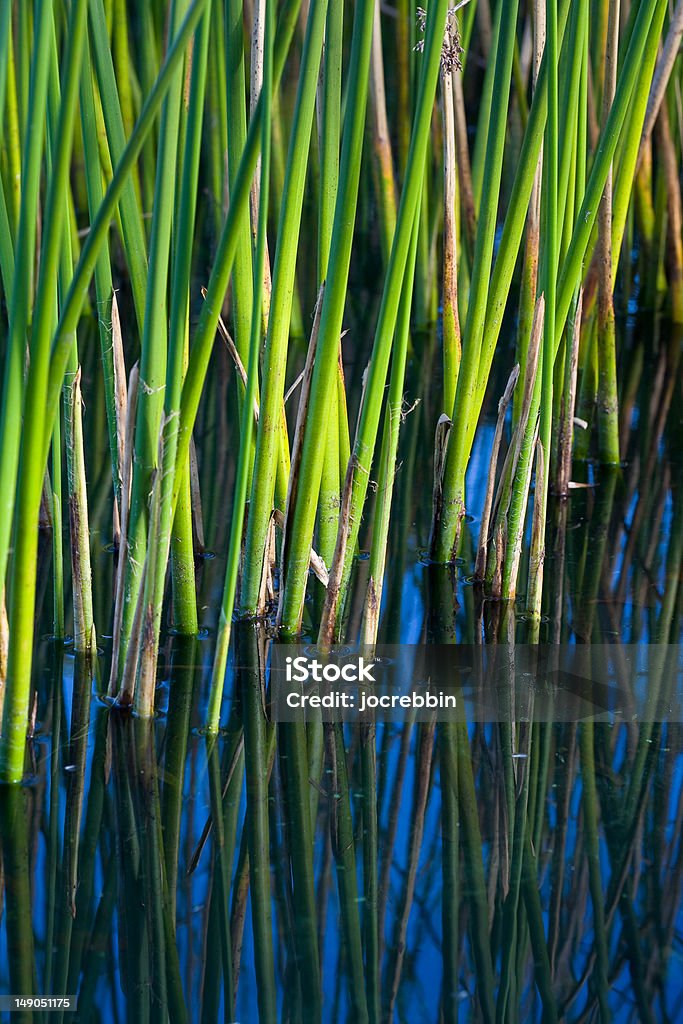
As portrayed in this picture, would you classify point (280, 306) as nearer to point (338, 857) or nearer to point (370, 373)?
point (370, 373)

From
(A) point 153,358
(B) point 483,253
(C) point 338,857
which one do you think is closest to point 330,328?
(A) point 153,358

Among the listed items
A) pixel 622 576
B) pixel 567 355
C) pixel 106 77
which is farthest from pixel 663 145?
pixel 106 77

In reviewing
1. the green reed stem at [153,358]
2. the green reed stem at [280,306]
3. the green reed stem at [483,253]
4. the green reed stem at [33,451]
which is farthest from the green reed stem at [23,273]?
the green reed stem at [483,253]

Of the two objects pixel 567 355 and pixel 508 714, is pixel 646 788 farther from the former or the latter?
pixel 567 355

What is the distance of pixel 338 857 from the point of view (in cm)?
127

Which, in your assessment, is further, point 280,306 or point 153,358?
A: point 280,306

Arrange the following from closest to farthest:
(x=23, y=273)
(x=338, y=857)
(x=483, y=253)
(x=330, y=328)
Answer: (x=23, y=273) < (x=338, y=857) < (x=330, y=328) < (x=483, y=253)

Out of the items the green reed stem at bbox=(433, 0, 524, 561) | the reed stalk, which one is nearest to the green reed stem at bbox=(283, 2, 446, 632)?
the reed stalk

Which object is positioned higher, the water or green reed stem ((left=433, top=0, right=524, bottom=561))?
green reed stem ((left=433, top=0, right=524, bottom=561))

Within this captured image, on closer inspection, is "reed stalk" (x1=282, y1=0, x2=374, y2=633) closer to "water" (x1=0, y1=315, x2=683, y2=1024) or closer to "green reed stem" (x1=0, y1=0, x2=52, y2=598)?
"water" (x1=0, y1=315, x2=683, y2=1024)

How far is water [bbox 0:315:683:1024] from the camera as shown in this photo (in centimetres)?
111

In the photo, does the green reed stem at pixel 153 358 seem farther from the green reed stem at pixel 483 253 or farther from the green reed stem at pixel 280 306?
the green reed stem at pixel 483 253

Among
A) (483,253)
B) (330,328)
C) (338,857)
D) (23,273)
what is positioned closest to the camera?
(23,273)

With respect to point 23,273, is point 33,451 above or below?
below
